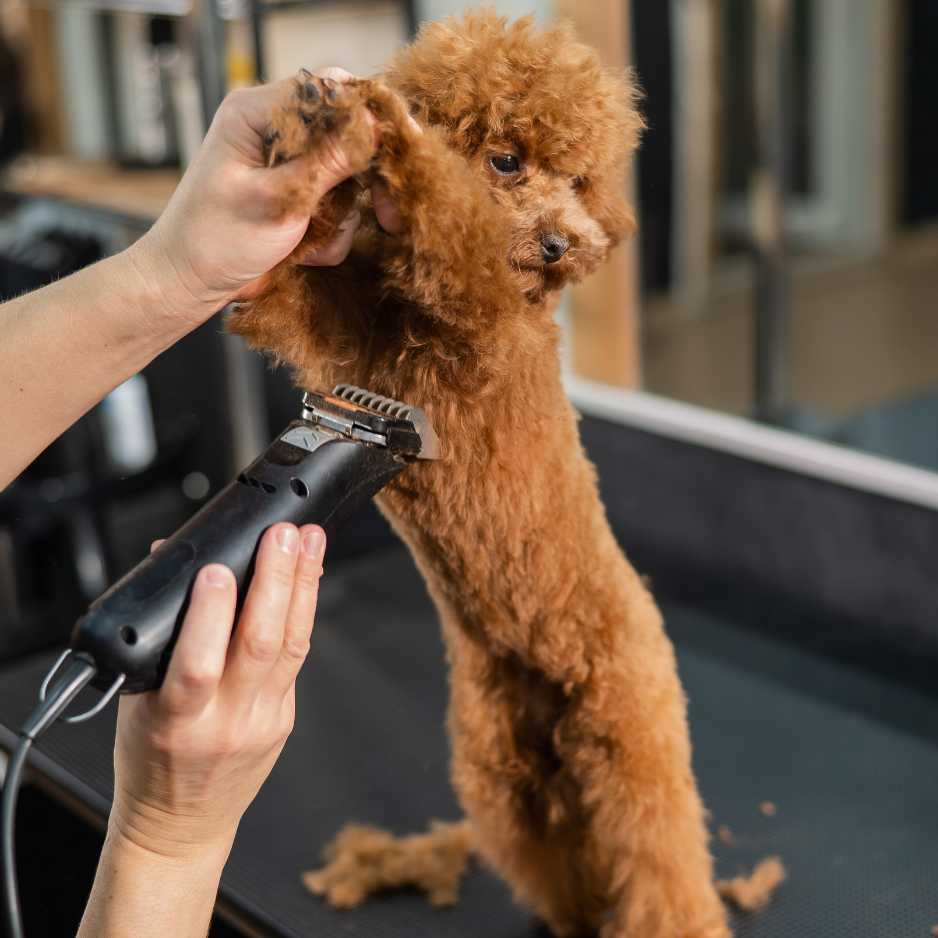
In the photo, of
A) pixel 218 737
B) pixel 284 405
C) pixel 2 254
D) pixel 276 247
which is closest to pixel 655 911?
pixel 218 737

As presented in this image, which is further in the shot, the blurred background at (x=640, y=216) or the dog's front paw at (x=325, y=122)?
the blurred background at (x=640, y=216)

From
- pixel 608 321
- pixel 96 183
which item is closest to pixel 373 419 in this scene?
pixel 608 321

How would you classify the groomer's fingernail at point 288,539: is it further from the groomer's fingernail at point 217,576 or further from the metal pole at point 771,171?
the metal pole at point 771,171

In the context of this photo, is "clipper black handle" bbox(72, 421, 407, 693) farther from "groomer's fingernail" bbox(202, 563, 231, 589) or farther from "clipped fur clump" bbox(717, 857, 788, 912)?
"clipped fur clump" bbox(717, 857, 788, 912)

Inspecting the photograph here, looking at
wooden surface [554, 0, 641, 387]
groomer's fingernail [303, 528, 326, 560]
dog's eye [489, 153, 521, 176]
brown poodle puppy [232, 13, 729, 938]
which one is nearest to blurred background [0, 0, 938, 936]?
wooden surface [554, 0, 641, 387]

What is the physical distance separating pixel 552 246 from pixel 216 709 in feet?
0.90

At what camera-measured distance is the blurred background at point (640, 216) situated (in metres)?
1.66

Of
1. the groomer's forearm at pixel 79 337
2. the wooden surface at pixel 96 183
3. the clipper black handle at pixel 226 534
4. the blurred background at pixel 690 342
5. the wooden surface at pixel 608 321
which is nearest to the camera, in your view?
the clipper black handle at pixel 226 534

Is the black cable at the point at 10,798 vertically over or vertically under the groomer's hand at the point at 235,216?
under

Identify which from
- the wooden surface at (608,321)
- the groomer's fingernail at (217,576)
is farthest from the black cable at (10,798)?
the wooden surface at (608,321)

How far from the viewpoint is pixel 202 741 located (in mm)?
489

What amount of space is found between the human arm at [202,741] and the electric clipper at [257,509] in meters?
0.01

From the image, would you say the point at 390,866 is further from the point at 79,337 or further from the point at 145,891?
the point at 79,337

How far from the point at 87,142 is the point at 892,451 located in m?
1.85
